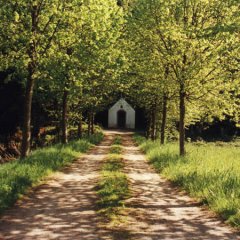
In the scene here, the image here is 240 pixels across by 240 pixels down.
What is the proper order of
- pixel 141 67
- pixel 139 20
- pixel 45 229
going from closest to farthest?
1. pixel 45 229
2. pixel 139 20
3. pixel 141 67

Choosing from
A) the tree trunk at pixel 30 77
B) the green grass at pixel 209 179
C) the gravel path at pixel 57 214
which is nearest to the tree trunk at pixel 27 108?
the tree trunk at pixel 30 77

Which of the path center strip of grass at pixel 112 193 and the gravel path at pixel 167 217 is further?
the path center strip of grass at pixel 112 193

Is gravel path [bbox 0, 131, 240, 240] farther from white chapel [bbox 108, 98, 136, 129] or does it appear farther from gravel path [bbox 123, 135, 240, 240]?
white chapel [bbox 108, 98, 136, 129]

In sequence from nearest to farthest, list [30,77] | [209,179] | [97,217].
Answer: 1. [97,217]
2. [209,179]
3. [30,77]

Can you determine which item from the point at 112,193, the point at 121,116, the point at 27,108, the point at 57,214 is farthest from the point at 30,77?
the point at 121,116

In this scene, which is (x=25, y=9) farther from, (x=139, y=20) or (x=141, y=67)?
(x=141, y=67)

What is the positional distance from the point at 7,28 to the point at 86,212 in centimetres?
878

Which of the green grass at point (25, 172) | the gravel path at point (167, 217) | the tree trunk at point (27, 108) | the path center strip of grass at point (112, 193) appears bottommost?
the gravel path at point (167, 217)

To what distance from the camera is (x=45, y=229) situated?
29.0ft

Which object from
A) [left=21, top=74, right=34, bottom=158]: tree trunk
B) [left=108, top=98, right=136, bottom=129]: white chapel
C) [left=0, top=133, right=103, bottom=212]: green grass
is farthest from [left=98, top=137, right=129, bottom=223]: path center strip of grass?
[left=108, top=98, right=136, bottom=129]: white chapel

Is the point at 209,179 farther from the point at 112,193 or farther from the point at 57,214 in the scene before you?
the point at 57,214

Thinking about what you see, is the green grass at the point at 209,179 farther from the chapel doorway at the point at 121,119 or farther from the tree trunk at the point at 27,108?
the chapel doorway at the point at 121,119

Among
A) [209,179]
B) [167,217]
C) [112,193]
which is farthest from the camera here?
[209,179]

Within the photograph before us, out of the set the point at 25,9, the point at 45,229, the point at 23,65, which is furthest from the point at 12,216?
the point at 25,9
